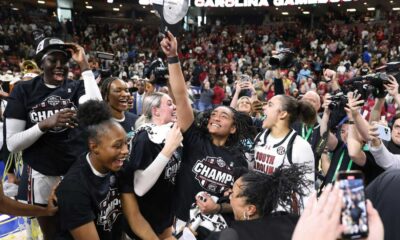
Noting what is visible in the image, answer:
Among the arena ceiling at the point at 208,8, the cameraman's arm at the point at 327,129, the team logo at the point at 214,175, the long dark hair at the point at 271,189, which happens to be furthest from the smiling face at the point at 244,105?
the arena ceiling at the point at 208,8

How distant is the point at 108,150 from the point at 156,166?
333 millimetres

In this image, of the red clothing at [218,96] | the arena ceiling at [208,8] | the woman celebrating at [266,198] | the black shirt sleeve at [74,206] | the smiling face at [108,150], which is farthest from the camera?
the arena ceiling at [208,8]

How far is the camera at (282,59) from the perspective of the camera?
12.4ft

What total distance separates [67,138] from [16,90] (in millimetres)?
459

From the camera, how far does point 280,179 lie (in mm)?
1881

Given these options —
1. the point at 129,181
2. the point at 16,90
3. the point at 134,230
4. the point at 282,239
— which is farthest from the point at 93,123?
the point at 282,239

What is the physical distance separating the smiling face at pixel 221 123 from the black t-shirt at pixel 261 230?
3.94 feet

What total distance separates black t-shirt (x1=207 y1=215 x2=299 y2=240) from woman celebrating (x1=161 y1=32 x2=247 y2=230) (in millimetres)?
835

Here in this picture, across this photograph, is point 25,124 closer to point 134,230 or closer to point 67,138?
point 67,138

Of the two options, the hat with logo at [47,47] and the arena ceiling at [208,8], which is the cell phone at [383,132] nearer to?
the hat with logo at [47,47]

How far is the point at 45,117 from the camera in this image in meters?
2.68

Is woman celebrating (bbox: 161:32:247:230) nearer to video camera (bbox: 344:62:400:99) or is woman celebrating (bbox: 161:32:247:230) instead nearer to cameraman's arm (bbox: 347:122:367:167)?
cameraman's arm (bbox: 347:122:367:167)

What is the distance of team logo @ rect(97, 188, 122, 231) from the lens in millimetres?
2104

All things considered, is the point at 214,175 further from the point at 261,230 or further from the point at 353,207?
the point at 353,207
